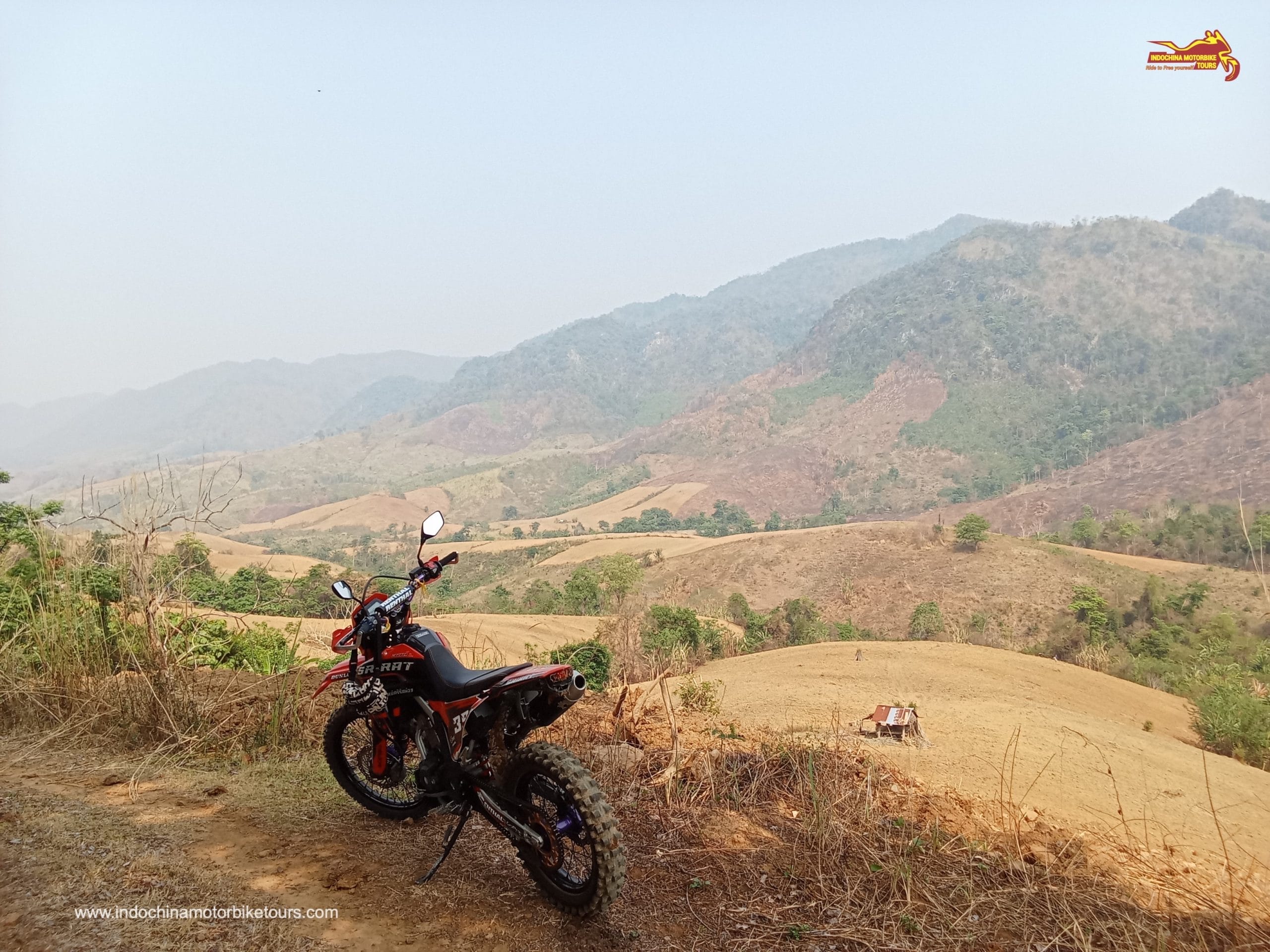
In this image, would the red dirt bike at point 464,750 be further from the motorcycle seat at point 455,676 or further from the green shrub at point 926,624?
the green shrub at point 926,624

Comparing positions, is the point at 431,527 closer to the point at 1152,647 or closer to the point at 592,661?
the point at 592,661

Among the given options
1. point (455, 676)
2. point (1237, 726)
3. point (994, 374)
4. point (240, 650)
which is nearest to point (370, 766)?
point (455, 676)

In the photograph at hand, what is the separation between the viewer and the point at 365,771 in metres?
4.09

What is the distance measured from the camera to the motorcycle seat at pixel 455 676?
10.8ft

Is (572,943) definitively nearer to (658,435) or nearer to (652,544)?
(652,544)

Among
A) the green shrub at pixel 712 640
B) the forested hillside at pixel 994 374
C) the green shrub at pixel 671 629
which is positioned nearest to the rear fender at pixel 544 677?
the green shrub at pixel 671 629

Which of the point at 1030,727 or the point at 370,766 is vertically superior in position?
the point at 370,766

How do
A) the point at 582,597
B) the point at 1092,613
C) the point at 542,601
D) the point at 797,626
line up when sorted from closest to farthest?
the point at 797,626 → the point at 1092,613 → the point at 582,597 → the point at 542,601

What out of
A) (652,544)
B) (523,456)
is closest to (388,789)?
(652,544)

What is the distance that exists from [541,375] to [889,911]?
19518 cm

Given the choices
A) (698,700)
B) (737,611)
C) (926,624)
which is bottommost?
(926,624)

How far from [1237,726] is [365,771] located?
45.9 ft

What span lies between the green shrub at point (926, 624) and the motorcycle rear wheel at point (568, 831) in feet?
83.0

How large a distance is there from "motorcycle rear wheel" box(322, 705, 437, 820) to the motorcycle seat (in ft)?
2.53
